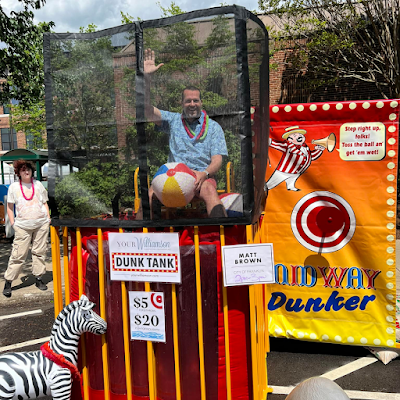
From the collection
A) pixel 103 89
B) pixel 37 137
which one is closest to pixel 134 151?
pixel 103 89

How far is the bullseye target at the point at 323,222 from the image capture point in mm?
3455

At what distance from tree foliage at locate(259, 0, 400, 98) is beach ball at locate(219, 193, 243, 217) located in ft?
39.6

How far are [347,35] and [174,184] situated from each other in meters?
12.6

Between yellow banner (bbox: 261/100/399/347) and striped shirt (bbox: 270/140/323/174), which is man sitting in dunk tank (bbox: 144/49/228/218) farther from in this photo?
striped shirt (bbox: 270/140/323/174)

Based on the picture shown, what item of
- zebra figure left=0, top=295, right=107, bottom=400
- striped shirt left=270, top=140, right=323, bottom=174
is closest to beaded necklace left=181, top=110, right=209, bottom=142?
zebra figure left=0, top=295, right=107, bottom=400

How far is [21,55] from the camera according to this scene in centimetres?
789

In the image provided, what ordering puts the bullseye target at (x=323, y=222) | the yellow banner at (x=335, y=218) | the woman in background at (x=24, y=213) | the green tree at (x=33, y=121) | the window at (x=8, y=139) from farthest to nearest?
1. the window at (x=8, y=139)
2. the green tree at (x=33, y=121)
3. the woman in background at (x=24, y=213)
4. the bullseye target at (x=323, y=222)
5. the yellow banner at (x=335, y=218)

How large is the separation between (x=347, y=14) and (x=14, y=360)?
45.0 feet

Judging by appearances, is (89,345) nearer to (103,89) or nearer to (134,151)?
(134,151)

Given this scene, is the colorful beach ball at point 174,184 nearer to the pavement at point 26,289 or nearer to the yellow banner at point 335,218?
the yellow banner at point 335,218

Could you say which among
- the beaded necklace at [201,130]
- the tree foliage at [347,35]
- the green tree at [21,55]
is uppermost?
the tree foliage at [347,35]

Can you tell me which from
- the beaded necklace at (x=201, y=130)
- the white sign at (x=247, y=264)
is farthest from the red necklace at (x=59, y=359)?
the beaded necklace at (x=201, y=130)

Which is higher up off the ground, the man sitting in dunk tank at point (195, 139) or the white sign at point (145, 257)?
the man sitting in dunk tank at point (195, 139)

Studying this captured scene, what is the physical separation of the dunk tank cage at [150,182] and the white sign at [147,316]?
0.05 metres
